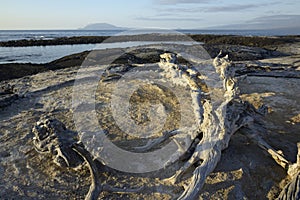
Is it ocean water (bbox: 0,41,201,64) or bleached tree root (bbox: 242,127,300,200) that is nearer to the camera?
bleached tree root (bbox: 242,127,300,200)

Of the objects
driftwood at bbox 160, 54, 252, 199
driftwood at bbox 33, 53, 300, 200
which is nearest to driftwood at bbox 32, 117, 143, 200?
driftwood at bbox 33, 53, 300, 200

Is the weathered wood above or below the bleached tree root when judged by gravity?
below

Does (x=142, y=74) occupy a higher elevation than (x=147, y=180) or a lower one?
higher

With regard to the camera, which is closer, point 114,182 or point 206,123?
point 114,182

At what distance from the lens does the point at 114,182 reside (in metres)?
3.21

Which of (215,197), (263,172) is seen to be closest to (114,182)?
(215,197)

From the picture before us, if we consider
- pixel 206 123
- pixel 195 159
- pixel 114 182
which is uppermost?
pixel 206 123

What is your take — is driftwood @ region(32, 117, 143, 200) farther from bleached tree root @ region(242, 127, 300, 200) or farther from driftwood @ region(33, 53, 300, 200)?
bleached tree root @ region(242, 127, 300, 200)

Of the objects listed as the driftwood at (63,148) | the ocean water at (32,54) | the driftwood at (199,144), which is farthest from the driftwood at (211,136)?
the ocean water at (32,54)

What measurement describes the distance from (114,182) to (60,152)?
867mm

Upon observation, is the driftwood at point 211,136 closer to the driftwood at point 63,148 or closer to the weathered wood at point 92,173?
the driftwood at point 63,148

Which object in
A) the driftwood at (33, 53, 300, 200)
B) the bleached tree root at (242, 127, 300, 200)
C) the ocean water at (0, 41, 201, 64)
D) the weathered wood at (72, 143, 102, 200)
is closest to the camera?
the bleached tree root at (242, 127, 300, 200)

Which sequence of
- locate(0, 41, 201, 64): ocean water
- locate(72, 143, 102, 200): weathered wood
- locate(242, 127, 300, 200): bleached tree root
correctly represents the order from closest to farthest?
locate(242, 127, 300, 200): bleached tree root, locate(72, 143, 102, 200): weathered wood, locate(0, 41, 201, 64): ocean water

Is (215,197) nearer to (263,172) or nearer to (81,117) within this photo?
(263,172)
